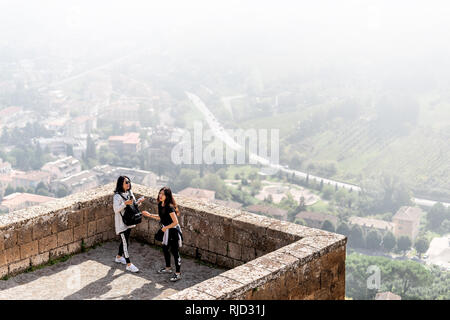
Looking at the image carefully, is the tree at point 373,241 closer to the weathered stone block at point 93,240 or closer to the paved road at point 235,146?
Answer: the paved road at point 235,146

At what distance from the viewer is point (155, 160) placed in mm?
138500

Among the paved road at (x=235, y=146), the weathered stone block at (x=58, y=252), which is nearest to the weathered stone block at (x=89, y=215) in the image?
the weathered stone block at (x=58, y=252)

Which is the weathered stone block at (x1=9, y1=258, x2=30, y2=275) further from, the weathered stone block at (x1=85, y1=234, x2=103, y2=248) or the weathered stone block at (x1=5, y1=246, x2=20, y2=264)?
the weathered stone block at (x1=85, y1=234, x2=103, y2=248)

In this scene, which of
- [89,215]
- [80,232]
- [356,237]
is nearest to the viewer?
[80,232]

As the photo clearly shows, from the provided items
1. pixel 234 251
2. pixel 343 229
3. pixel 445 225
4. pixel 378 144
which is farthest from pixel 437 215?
pixel 234 251

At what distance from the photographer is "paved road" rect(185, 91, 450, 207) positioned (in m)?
136

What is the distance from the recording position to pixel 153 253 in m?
8.60

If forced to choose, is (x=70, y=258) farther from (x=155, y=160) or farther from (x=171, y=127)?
(x=171, y=127)

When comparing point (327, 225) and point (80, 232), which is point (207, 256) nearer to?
point (80, 232)

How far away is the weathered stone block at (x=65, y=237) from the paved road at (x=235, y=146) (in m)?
128

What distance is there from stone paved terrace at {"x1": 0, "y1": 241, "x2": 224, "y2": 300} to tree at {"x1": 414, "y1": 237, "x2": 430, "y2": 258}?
107310 millimetres

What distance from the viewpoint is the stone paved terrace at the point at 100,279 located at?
712 centimetres

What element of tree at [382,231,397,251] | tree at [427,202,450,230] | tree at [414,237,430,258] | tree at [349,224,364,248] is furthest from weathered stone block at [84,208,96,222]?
tree at [427,202,450,230]

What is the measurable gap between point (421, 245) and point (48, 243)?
108906 millimetres
